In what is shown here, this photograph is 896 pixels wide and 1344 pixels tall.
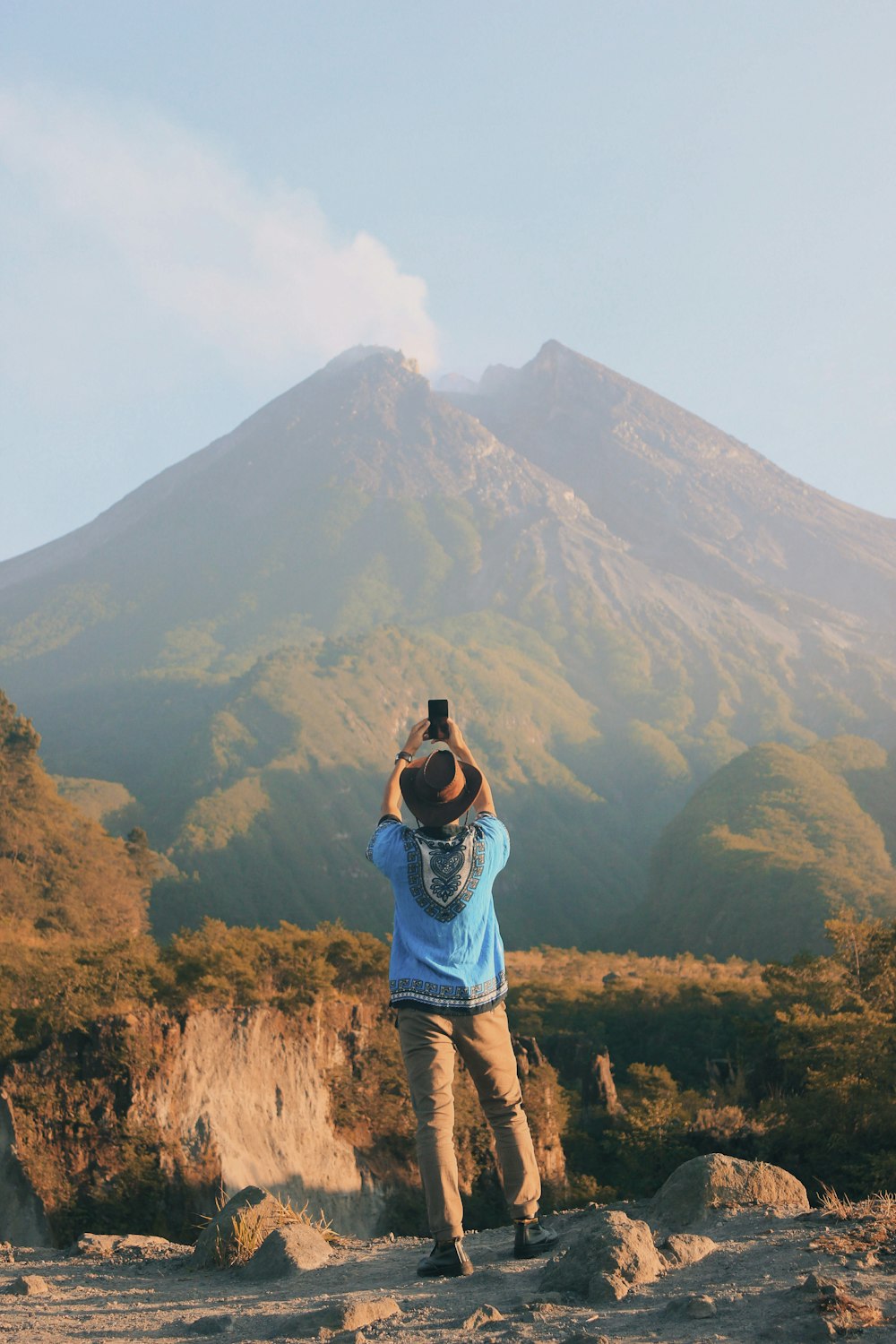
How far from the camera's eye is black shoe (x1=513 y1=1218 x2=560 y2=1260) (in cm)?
556

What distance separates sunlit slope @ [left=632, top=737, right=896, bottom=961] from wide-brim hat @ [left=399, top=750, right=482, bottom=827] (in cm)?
7266

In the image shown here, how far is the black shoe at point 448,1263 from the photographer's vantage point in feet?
17.5

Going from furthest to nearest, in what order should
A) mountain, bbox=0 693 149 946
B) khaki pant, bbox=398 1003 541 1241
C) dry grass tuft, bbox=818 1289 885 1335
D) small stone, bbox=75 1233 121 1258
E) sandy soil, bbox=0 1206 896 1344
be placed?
mountain, bbox=0 693 149 946
small stone, bbox=75 1233 121 1258
khaki pant, bbox=398 1003 541 1241
sandy soil, bbox=0 1206 896 1344
dry grass tuft, bbox=818 1289 885 1335

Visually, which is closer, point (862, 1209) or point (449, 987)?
point (449, 987)

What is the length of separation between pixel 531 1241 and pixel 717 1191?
1397mm

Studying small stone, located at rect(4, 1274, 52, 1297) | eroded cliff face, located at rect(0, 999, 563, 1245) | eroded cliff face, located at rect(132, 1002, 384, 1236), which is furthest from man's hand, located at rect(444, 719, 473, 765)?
eroded cliff face, located at rect(132, 1002, 384, 1236)

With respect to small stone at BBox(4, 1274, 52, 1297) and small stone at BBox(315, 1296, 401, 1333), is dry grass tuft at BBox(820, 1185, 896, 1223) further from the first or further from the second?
small stone at BBox(4, 1274, 52, 1297)

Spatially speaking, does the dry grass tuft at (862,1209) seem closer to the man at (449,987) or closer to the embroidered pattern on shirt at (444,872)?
the man at (449,987)

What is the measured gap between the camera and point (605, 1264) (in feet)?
15.8

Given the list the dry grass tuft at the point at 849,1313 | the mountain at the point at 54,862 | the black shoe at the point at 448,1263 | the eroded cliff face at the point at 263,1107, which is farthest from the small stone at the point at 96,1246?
the mountain at the point at 54,862

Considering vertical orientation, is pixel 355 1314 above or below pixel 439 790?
below

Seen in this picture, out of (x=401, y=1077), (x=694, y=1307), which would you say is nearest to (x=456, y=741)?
(x=694, y=1307)

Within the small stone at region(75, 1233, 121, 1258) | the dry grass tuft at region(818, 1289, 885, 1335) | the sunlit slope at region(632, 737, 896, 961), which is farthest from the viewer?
the sunlit slope at region(632, 737, 896, 961)

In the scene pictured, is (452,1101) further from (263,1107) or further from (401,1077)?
(401,1077)
